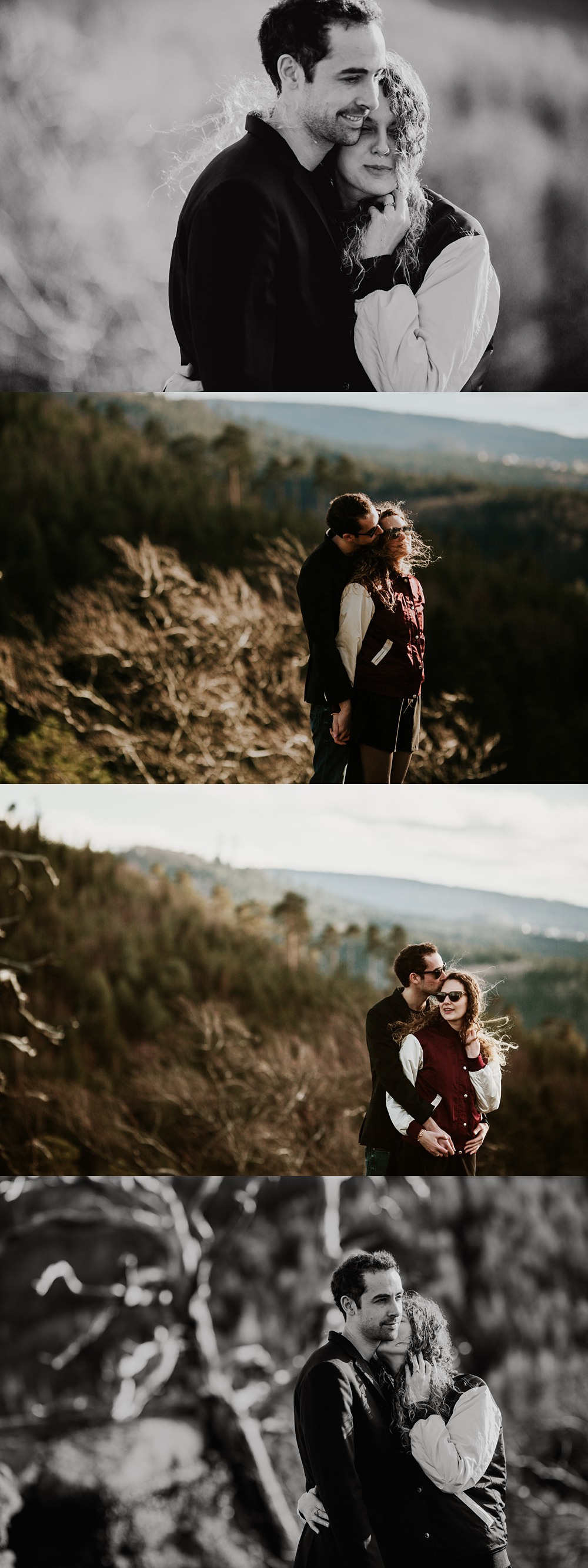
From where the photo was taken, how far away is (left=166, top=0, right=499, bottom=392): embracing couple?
9.13ft

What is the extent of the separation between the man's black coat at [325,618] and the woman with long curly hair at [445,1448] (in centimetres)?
129

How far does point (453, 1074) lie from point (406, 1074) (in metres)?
0.09

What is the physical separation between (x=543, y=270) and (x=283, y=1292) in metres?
2.22

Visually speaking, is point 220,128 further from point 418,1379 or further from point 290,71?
point 418,1379

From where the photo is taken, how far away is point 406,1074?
278 cm

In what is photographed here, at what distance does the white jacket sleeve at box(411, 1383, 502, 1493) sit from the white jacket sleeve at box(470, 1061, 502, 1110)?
22.6 inches

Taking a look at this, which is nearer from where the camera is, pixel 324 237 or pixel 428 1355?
pixel 428 1355

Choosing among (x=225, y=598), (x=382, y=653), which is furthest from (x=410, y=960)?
(x=225, y=598)

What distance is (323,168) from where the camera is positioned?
2.82m

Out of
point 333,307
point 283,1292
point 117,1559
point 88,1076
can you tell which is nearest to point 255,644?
point 333,307

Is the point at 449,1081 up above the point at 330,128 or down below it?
below

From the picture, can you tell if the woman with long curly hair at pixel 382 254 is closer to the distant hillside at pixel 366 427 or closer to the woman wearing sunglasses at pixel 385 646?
the distant hillside at pixel 366 427

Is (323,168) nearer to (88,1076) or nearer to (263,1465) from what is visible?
(88,1076)

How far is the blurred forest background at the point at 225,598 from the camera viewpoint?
283 centimetres
